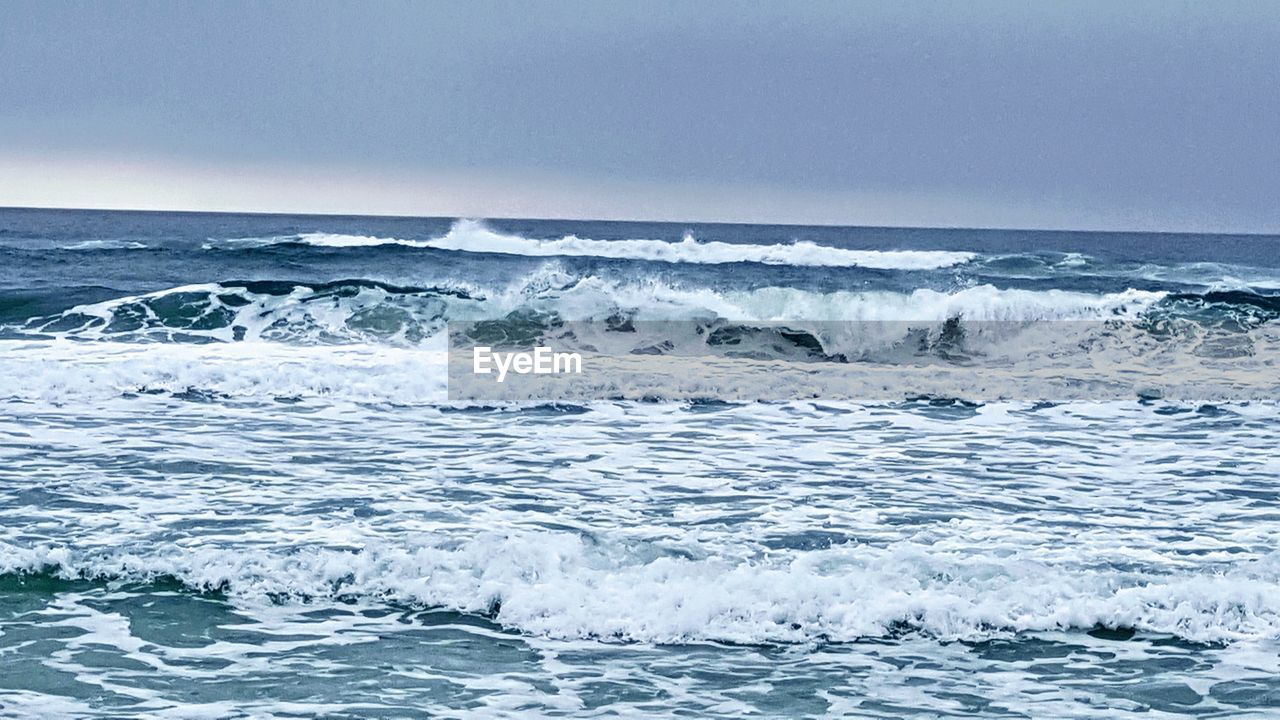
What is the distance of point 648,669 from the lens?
468cm

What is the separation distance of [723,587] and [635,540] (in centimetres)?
95

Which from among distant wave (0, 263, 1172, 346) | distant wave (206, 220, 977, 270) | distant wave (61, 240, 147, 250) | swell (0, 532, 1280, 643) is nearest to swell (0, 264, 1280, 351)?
distant wave (0, 263, 1172, 346)

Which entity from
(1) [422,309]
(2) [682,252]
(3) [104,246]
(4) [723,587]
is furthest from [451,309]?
(3) [104,246]

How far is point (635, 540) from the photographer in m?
6.23

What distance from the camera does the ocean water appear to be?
4547mm

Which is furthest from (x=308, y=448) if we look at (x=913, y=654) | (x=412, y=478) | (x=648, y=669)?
(x=913, y=654)

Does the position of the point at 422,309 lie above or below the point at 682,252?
below

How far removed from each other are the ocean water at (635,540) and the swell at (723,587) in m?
0.02

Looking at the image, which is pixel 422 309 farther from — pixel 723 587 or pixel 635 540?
pixel 723 587

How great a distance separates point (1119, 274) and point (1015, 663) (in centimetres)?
2875

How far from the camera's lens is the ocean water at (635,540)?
4547mm

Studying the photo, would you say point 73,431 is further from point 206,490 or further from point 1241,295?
point 1241,295

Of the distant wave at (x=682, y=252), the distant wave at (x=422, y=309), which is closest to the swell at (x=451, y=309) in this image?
the distant wave at (x=422, y=309)

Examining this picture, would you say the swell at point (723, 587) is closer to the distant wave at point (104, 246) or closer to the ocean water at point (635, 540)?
the ocean water at point (635, 540)
